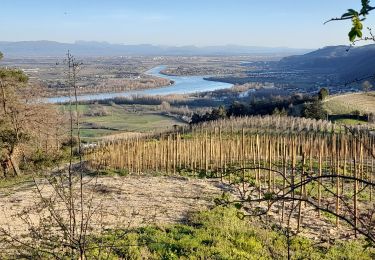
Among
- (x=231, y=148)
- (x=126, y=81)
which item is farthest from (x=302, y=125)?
(x=126, y=81)

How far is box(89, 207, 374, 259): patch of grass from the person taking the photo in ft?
26.5

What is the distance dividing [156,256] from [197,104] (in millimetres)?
70753

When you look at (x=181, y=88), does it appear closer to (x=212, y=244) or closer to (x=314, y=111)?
(x=314, y=111)

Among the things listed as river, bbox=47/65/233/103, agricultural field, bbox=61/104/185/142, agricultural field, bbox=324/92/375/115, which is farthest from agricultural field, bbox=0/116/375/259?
river, bbox=47/65/233/103

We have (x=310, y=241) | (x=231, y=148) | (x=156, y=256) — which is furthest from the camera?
(x=231, y=148)

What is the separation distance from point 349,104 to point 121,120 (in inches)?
1334

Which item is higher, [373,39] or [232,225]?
[373,39]

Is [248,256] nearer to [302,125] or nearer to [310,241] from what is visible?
[310,241]

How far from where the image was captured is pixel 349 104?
3553cm

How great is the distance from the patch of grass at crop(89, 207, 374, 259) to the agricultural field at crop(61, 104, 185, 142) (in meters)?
35.6

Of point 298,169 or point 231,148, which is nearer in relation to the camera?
point 298,169

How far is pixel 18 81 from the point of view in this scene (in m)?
20.2

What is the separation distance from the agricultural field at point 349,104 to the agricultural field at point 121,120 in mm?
17248

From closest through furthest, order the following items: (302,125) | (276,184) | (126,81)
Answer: (276,184) < (302,125) < (126,81)
